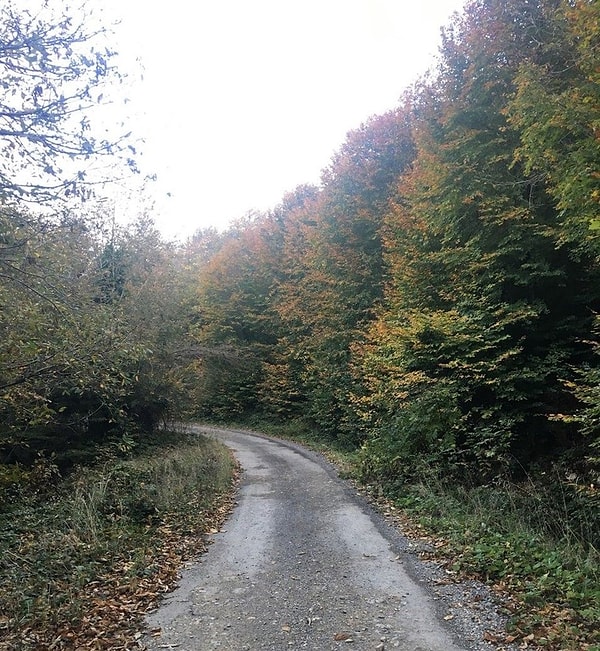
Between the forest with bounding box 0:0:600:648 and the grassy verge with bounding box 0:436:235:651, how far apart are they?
1589 millimetres

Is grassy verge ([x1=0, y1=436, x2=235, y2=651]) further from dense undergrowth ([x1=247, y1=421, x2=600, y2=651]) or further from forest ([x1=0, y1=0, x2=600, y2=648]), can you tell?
dense undergrowth ([x1=247, y1=421, x2=600, y2=651])

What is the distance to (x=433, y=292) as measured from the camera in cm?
1405

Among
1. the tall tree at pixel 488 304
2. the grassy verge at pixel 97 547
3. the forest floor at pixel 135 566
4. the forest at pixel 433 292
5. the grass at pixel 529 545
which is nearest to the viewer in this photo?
the grass at pixel 529 545

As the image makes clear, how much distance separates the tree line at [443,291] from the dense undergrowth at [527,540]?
85 centimetres

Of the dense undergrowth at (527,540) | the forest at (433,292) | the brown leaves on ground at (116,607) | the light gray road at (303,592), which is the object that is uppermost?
the forest at (433,292)

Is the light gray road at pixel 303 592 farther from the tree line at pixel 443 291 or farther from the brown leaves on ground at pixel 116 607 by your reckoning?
the tree line at pixel 443 291

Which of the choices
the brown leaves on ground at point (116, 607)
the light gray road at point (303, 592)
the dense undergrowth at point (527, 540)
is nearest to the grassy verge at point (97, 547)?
the brown leaves on ground at point (116, 607)

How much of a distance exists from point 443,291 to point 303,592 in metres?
9.11

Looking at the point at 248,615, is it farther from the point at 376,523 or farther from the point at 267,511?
the point at 267,511

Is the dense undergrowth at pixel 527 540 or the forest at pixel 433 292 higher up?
the forest at pixel 433 292

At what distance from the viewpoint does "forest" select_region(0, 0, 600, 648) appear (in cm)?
674

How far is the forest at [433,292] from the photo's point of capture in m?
6.74

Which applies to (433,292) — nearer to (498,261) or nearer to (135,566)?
(498,261)

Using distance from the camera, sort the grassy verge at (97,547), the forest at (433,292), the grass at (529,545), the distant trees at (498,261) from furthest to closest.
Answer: the distant trees at (498,261)
the forest at (433,292)
the grassy verge at (97,547)
the grass at (529,545)
